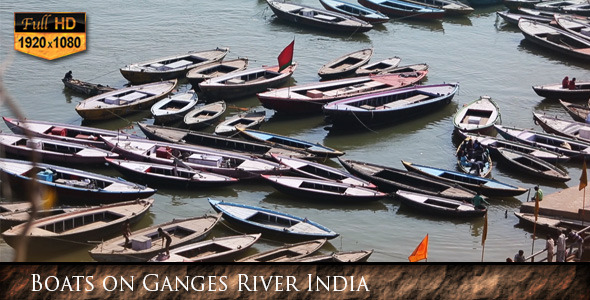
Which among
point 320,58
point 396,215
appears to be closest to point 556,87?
point 320,58

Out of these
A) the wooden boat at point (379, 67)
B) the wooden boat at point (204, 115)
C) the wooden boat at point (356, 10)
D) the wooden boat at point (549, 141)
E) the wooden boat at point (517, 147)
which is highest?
the wooden boat at point (356, 10)

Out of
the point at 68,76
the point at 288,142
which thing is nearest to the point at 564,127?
the point at 288,142

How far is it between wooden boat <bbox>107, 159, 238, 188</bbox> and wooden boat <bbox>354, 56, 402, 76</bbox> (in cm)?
1706

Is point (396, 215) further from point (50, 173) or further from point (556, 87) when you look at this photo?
point (556, 87)

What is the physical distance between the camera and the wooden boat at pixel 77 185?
112 ft

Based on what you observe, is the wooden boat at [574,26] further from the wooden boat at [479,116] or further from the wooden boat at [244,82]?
the wooden boat at [244,82]

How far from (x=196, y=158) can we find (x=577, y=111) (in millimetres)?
20053

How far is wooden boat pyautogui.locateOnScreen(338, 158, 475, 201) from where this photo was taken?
3584 cm

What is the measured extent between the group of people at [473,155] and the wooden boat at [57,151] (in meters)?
14.6

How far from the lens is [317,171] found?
37562mm

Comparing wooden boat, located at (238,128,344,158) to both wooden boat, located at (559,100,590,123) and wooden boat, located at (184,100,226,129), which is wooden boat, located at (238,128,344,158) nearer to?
Result: wooden boat, located at (184,100,226,129)

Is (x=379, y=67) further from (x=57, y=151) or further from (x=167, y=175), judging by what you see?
(x=57, y=151)

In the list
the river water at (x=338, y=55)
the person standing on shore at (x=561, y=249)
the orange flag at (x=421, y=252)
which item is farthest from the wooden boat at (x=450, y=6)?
the orange flag at (x=421, y=252)

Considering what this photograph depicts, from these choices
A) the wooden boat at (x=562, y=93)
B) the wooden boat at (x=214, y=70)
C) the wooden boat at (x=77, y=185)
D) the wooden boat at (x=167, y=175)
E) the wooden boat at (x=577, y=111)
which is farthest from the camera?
the wooden boat at (x=562, y=93)
